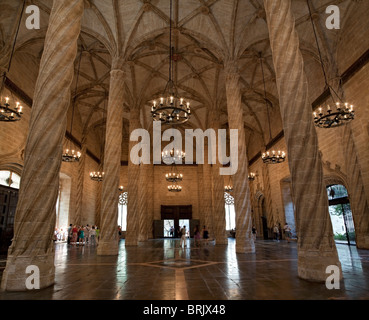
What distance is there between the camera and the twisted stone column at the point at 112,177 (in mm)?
9706

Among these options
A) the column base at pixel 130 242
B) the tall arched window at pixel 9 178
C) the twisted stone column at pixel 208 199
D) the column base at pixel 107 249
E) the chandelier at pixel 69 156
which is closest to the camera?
the column base at pixel 107 249

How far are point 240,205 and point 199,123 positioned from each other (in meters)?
14.0

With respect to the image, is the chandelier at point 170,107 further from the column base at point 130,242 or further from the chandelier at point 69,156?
the column base at point 130,242

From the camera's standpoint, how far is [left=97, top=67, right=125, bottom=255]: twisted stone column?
9.71 m

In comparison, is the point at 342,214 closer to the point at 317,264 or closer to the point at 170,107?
the point at 317,264

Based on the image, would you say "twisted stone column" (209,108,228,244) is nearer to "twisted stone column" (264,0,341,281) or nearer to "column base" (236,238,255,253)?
"column base" (236,238,255,253)

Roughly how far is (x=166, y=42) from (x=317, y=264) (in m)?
14.7

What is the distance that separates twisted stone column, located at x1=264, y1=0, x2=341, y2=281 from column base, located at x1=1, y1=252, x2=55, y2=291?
4737 millimetres

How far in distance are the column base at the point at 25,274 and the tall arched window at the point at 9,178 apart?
394 inches

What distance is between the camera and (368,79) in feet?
33.9

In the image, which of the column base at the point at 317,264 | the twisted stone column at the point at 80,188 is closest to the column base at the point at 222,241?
the column base at the point at 317,264

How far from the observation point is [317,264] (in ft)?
14.5

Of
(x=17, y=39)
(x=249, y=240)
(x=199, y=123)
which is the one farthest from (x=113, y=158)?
(x=199, y=123)

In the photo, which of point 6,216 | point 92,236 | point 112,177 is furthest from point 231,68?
point 92,236
